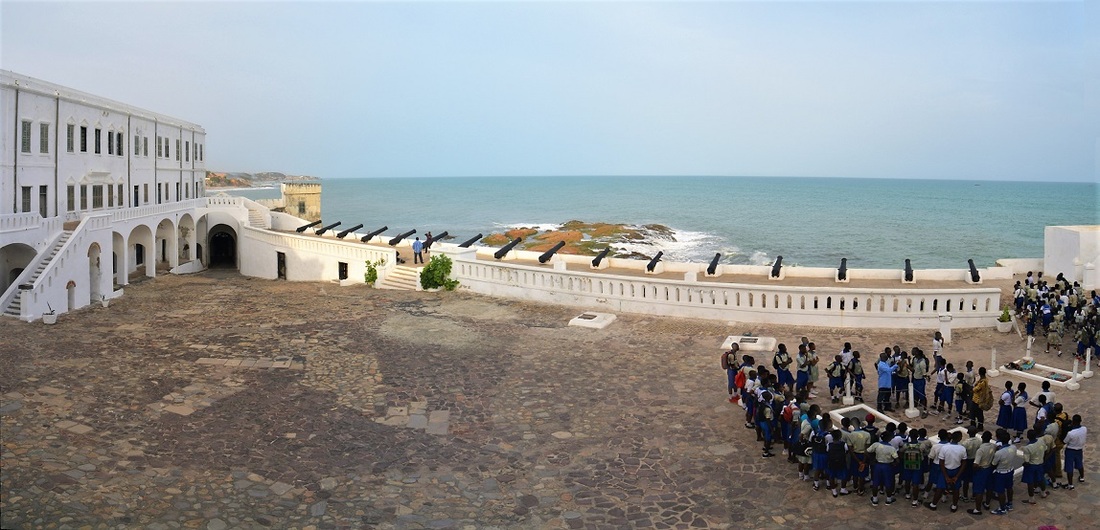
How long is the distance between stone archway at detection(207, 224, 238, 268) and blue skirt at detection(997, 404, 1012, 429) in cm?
4661

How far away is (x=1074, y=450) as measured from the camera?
34.7 feet

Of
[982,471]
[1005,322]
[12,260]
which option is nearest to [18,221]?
[12,260]

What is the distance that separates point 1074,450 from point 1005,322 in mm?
9974

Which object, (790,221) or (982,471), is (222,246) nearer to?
(982,471)

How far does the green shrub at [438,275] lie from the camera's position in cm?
2680

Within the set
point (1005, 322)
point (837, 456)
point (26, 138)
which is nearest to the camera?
point (837, 456)

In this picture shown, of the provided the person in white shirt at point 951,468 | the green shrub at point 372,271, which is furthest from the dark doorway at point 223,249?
the person in white shirt at point 951,468

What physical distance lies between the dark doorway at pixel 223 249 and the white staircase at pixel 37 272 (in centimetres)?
2391

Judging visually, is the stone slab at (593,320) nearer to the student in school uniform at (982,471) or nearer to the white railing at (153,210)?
the student in school uniform at (982,471)

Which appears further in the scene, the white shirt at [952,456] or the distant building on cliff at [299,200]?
the distant building on cliff at [299,200]

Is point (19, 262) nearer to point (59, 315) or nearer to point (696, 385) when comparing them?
point (59, 315)

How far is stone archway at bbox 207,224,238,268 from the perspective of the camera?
1975 inches

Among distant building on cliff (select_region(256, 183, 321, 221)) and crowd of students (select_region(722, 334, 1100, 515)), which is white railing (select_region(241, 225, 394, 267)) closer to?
distant building on cliff (select_region(256, 183, 321, 221))

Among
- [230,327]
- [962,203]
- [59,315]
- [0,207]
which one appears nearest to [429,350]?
[230,327]
